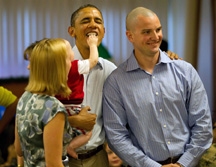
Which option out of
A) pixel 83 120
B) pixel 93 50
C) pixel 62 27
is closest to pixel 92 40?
pixel 93 50

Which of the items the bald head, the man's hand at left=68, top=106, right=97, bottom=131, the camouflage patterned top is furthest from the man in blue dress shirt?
the camouflage patterned top

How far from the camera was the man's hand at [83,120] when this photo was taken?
1.85m

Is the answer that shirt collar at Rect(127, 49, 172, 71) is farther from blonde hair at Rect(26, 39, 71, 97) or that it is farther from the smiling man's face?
blonde hair at Rect(26, 39, 71, 97)

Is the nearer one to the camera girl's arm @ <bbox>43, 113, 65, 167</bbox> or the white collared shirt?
girl's arm @ <bbox>43, 113, 65, 167</bbox>

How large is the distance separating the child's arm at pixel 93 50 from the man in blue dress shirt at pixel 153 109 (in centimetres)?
24

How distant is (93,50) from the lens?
1.96m

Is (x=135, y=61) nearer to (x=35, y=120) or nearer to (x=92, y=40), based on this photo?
(x=92, y=40)

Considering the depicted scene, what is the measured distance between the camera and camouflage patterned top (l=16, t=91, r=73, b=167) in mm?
1439

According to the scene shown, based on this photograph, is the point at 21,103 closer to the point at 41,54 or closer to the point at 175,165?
the point at 41,54

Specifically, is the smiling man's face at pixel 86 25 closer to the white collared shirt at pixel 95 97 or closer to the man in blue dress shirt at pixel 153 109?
the white collared shirt at pixel 95 97

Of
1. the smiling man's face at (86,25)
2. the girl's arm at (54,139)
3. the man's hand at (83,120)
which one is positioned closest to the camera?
A: the girl's arm at (54,139)

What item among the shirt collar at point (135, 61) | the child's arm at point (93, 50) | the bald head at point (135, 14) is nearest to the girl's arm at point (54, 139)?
the child's arm at point (93, 50)

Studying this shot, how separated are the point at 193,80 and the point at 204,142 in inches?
16.0

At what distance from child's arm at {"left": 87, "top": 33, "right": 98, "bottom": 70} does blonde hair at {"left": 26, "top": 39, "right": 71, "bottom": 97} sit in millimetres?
404
